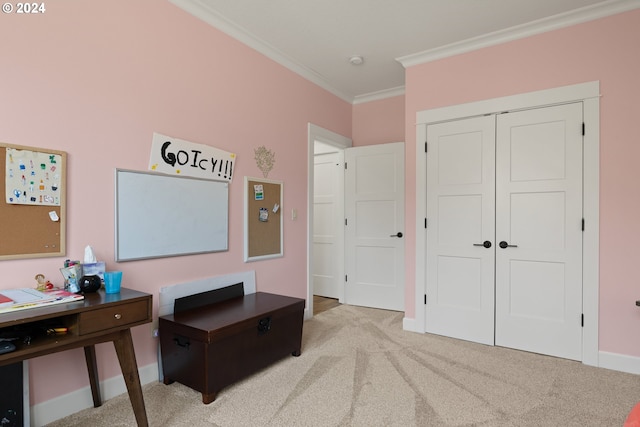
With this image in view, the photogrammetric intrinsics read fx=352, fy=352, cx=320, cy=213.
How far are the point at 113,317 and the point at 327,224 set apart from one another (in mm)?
3383

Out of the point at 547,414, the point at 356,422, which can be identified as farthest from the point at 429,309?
the point at 356,422

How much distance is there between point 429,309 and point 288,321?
4.91 ft

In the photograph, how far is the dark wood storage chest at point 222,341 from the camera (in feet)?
6.99

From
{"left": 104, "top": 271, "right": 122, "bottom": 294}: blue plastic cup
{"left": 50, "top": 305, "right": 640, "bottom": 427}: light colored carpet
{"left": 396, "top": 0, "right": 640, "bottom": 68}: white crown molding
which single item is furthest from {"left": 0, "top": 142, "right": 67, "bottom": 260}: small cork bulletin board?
{"left": 396, "top": 0, "right": 640, "bottom": 68}: white crown molding

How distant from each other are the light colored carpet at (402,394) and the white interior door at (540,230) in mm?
266

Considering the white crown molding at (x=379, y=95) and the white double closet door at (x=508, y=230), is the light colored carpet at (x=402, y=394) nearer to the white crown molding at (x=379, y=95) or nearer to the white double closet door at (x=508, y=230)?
the white double closet door at (x=508, y=230)

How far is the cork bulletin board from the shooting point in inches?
123

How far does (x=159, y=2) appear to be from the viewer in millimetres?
2422

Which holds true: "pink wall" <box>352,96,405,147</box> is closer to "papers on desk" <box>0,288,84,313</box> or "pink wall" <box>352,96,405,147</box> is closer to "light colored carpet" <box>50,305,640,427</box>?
"light colored carpet" <box>50,305,640,427</box>

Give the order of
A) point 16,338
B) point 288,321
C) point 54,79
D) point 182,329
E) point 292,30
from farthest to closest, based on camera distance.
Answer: point 292,30
point 288,321
point 182,329
point 54,79
point 16,338

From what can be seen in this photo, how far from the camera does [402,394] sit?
88.6 inches

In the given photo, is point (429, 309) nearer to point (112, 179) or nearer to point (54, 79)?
point (112, 179)

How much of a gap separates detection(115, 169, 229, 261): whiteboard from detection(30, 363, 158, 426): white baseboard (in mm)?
772

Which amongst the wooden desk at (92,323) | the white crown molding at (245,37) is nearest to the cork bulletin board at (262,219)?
the white crown molding at (245,37)
